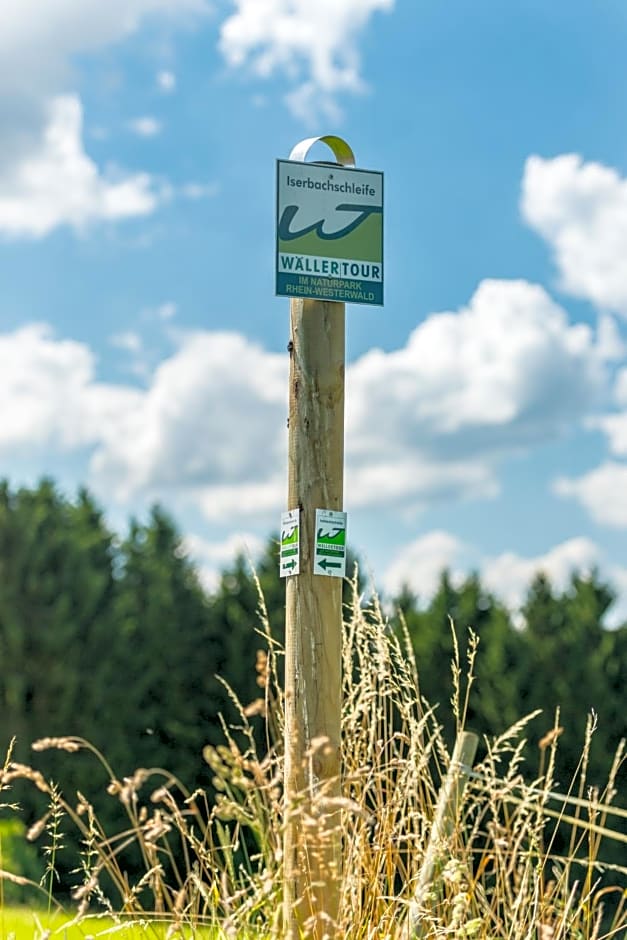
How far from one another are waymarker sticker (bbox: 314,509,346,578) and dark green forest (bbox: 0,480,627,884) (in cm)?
451

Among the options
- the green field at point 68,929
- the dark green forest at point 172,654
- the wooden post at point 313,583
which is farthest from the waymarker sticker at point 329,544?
the dark green forest at point 172,654

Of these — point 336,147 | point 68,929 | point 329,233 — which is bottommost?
point 68,929

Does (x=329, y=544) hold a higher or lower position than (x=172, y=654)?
higher

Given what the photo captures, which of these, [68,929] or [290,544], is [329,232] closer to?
[290,544]

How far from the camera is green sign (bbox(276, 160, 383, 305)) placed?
3043 mm

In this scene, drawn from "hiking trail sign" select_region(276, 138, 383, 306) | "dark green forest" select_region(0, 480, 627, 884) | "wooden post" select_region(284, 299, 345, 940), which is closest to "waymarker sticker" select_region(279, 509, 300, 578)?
"wooden post" select_region(284, 299, 345, 940)

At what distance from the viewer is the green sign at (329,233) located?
304 centimetres

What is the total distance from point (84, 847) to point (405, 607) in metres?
2.71

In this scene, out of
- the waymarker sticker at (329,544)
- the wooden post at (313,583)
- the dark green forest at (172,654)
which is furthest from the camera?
the dark green forest at (172,654)

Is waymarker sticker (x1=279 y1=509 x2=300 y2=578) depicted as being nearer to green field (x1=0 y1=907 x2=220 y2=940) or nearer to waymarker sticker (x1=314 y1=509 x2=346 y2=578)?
waymarker sticker (x1=314 y1=509 x2=346 y2=578)

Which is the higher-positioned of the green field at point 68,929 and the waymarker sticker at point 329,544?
the waymarker sticker at point 329,544

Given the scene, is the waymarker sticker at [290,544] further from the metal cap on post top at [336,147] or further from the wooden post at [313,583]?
the metal cap on post top at [336,147]

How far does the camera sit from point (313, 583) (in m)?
2.94

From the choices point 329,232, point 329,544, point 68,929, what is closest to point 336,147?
point 329,232
